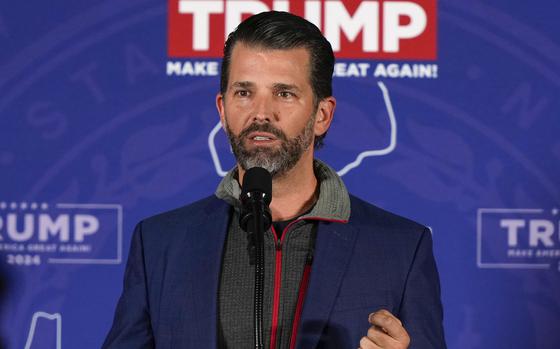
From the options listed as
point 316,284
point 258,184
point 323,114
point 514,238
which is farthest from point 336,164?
point 258,184

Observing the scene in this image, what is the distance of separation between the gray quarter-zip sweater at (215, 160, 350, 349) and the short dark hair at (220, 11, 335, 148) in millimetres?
207

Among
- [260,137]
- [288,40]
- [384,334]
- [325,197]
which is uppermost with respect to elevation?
[288,40]

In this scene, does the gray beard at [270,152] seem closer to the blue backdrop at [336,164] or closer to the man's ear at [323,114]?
the man's ear at [323,114]

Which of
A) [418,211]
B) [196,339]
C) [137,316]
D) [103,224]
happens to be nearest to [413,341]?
[196,339]

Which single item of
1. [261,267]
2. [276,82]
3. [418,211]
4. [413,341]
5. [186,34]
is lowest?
[413,341]

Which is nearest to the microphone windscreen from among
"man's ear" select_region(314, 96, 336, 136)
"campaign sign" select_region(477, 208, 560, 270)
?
"man's ear" select_region(314, 96, 336, 136)

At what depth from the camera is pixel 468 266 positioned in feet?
8.18

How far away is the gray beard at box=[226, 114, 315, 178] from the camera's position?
5.29ft

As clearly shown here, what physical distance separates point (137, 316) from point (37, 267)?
3.17 ft

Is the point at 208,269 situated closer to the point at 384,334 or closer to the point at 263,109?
the point at 263,109

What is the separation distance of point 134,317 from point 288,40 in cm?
61

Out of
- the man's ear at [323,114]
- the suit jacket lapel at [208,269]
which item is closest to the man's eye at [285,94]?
the man's ear at [323,114]

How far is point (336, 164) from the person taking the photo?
8.21ft

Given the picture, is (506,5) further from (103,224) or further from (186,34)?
(103,224)
